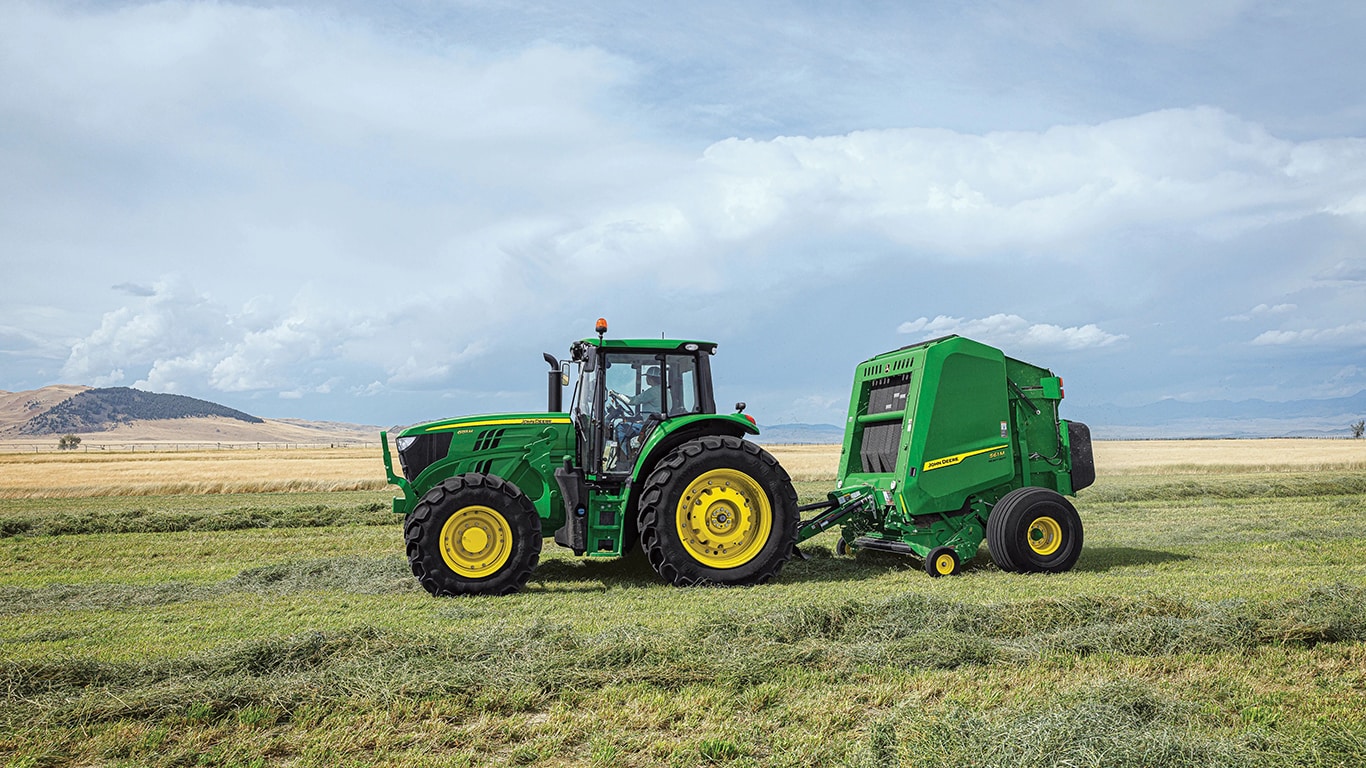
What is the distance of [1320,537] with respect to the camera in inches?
487

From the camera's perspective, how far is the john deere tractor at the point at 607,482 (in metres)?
8.86

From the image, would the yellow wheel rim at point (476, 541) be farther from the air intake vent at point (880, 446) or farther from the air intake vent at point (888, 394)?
the air intake vent at point (888, 394)

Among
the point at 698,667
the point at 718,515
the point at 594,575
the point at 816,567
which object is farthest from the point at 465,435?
the point at 698,667

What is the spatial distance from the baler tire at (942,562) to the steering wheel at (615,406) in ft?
11.2

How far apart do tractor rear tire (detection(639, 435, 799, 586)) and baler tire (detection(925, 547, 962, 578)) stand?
1474 mm

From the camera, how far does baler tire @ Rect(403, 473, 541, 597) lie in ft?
28.6

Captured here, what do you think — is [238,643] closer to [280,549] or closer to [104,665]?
[104,665]

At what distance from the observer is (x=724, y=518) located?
30.7 feet

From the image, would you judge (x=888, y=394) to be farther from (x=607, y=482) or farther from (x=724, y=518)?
(x=607, y=482)

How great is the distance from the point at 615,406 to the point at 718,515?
1499 mm

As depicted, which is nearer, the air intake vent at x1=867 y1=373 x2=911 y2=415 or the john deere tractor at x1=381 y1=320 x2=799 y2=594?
the john deere tractor at x1=381 y1=320 x2=799 y2=594

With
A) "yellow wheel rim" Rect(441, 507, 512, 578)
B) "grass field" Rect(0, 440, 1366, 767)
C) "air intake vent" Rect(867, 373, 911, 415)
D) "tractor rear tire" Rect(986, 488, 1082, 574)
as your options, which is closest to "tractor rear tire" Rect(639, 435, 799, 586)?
"grass field" Rect(0, 440, 1366, 767)

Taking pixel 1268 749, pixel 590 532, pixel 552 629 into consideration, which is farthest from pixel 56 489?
pixel 1268 749

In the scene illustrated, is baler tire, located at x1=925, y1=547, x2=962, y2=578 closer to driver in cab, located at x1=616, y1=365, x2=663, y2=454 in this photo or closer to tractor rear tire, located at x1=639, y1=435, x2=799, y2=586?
tractor rear tire, located at x1=639, y1=435, x2=799, y2=586
